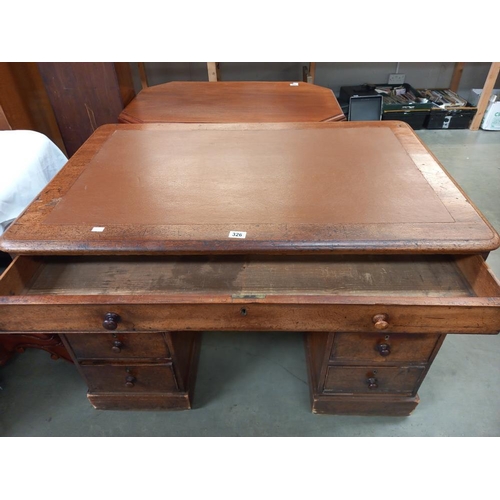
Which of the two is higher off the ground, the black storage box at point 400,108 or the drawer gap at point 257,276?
the drawer gap at point 257,276

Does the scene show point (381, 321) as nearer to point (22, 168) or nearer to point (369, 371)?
point (369, 371)

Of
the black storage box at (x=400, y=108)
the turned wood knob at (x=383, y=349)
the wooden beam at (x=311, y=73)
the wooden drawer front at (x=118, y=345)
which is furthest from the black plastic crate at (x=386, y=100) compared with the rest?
the wooden drawer front at (x=118, y=345)

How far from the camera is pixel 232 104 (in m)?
1.77

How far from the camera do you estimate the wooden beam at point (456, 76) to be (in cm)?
321

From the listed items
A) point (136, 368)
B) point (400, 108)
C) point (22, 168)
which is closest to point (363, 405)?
point (136, 368)

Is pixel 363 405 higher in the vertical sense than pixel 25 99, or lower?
lower

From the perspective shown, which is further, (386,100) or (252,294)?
(386,100)

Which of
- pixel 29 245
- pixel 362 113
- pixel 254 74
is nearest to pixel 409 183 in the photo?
pixel 29 245

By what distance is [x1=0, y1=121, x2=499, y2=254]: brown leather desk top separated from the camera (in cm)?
86

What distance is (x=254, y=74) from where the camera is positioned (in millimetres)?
3123

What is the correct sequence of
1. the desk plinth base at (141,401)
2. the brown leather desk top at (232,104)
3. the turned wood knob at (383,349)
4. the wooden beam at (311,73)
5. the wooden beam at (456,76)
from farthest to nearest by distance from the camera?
the wooden beam at (456,76) < the wooden beam at (311,73) < the brown leather desk top at (232,104) < the desk plinth base at (141,401) < the turned wood knob at (383,349)

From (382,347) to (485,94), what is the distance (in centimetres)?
293

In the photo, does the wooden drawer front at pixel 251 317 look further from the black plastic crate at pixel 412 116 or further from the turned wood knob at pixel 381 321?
the black plastic crate at pixel 412 116

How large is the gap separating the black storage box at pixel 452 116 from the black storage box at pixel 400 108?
2.2 inches
